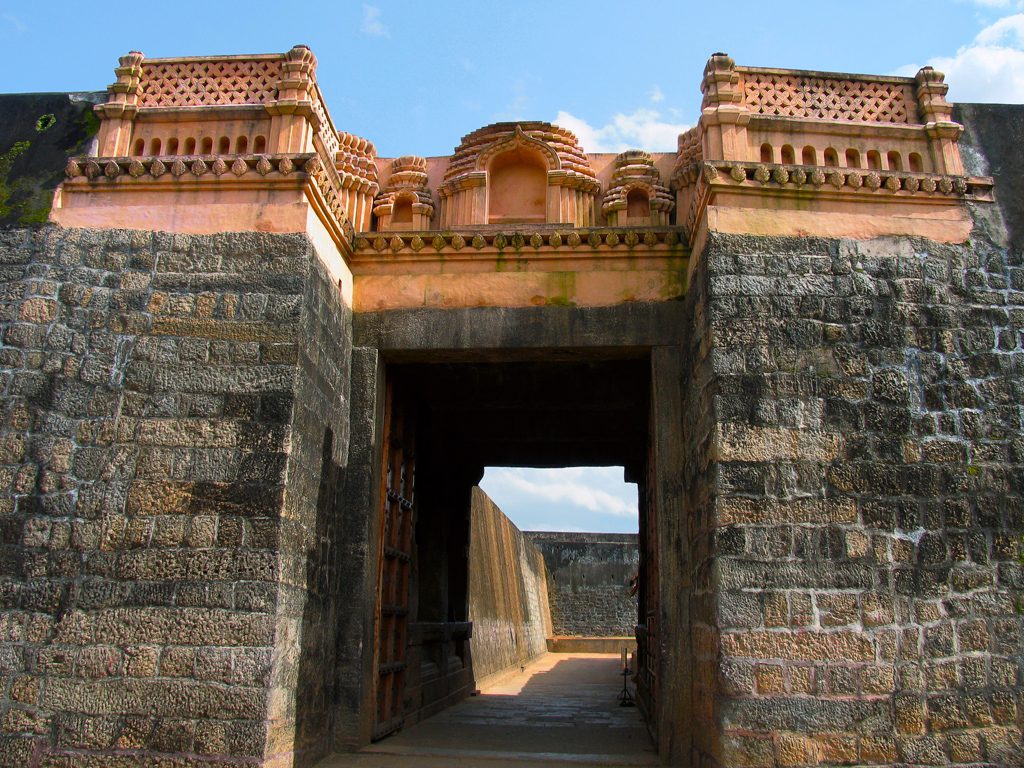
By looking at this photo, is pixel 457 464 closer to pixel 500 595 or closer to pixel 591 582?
pixel 500 595

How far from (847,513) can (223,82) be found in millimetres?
4782

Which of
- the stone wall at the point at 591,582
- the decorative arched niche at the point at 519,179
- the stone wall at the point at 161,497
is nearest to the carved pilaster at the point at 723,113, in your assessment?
the decorative arched niche at the point at 519,179

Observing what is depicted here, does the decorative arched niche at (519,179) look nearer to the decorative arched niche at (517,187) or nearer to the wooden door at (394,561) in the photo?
the decorative arched niche at (517,187)

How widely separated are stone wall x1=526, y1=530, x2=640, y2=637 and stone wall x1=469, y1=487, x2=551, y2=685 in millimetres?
3213

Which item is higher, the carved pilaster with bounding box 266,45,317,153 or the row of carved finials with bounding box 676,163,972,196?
the carved pilaster with bounding box 266,45,317,153

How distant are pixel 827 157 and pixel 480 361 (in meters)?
2.73

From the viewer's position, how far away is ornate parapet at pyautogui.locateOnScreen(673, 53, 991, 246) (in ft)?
16.4

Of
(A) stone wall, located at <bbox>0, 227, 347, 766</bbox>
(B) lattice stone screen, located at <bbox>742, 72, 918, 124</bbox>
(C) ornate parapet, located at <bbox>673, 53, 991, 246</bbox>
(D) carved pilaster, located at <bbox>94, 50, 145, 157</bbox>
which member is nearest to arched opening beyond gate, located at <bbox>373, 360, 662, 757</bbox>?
(A) stone wall, located at <bbox>0, 227, 347, 766</bbox>

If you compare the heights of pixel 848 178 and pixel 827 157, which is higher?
pixel 827 157

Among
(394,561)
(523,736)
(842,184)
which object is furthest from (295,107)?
(523,736)

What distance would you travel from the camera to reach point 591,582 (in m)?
24.4

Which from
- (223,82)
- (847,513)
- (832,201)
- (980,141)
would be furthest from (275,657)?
(980,141)

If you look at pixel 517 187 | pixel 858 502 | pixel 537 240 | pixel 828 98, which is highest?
pixel 828 98

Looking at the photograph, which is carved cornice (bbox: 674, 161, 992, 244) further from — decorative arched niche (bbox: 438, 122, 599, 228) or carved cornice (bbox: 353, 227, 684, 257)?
decorative arched niche (bbox: 438, 122, 599, 228)
